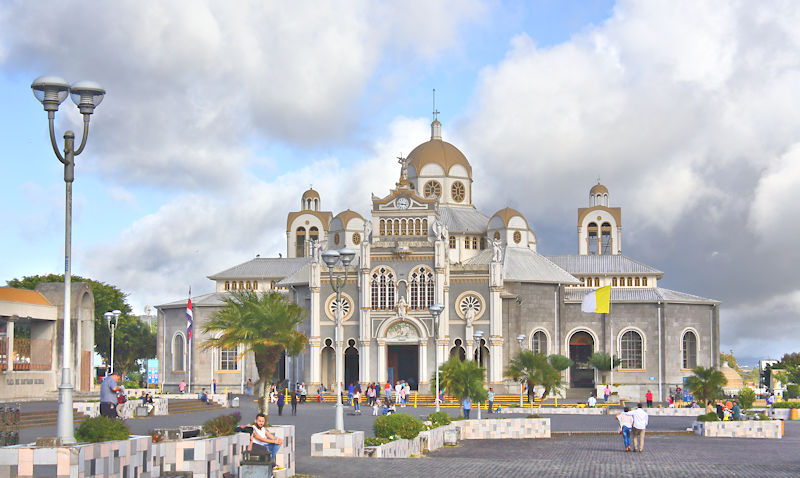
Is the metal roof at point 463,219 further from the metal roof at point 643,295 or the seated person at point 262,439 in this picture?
the seated person at point 262,439

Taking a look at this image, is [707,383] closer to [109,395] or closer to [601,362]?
[109,395]

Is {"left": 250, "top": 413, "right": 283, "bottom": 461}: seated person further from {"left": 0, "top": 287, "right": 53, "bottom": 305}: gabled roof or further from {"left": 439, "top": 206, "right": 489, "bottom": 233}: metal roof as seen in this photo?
{"left": 439, "top": 206, "right": 489, "bottom": 233}: metal roof

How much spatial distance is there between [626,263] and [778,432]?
4445cm

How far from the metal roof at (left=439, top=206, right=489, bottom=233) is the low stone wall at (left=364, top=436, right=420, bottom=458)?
49.3m

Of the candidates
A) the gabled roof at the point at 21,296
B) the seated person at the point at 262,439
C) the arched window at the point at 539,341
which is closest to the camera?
the seated person at the point at 262,439

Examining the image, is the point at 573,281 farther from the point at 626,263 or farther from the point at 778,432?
the point at 778,432

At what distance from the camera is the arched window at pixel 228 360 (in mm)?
80625

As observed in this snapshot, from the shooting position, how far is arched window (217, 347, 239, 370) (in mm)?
80625

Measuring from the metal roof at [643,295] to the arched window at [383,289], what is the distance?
13.2 metres

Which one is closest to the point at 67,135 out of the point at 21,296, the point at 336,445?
the point at 336,445

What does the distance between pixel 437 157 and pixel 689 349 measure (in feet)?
76.1

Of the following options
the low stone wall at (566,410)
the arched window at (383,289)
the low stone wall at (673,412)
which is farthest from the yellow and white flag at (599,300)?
the low stone wall at (673,412)

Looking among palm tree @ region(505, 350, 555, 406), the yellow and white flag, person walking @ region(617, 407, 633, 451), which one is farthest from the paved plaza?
the yellow and white flag

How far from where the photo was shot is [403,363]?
7331 centimetres
